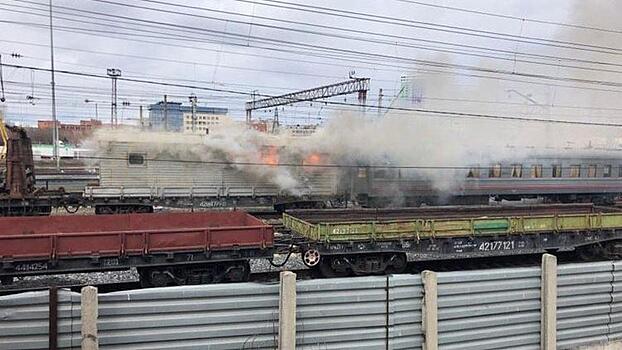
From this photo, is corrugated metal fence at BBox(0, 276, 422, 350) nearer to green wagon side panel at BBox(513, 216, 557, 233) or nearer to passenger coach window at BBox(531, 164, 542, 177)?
green wagon side panel at BBox(513, 216, 557, 233)

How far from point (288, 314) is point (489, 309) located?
2968 millimetres

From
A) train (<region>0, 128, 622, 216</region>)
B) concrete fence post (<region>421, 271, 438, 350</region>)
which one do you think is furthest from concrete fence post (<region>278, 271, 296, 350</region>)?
train (<region>0, 128, 622, 216</region>)

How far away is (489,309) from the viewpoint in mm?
6918

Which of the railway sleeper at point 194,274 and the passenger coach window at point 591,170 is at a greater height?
the passenger coach window at point 591,170

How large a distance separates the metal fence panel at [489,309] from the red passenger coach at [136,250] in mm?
4435

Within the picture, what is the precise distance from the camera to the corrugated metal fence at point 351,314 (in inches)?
223

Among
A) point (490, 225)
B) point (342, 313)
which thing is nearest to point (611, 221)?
point (490, 225)

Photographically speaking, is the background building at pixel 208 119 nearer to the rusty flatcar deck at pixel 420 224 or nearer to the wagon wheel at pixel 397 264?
the rusty flatcar deck at pixel 420 224

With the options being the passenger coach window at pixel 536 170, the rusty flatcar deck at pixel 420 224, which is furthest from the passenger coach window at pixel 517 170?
the rusty flatcar deck at pixel 420 224

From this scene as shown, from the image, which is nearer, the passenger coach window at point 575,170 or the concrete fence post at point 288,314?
the concrete fence post at point 288,314

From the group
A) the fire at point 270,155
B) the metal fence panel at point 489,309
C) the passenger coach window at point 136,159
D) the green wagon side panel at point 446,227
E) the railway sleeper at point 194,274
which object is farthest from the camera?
the fire at point 270,155

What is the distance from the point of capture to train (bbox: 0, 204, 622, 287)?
9070 mm

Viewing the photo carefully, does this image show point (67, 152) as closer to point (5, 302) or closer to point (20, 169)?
point (20, 169)

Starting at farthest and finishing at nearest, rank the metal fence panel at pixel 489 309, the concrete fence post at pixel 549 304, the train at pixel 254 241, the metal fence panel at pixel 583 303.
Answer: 1. the train at pixel 254 241
2. the metal fence panel at pixel 583 303
3. the concrete fence post at pixel 549 304
4. the metal fence panel at pixel 489 309
